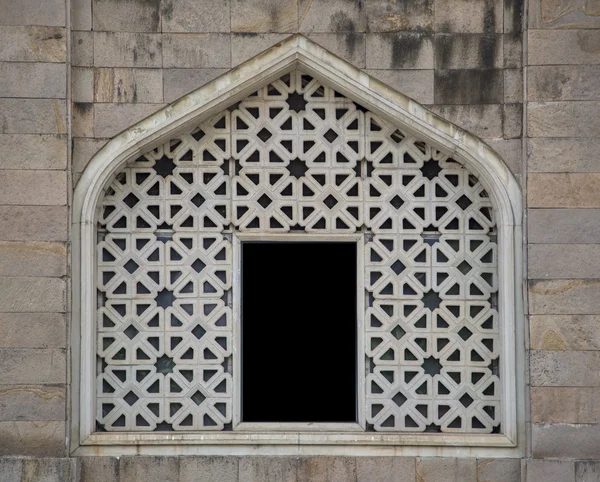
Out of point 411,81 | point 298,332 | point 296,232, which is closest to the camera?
point 411,81

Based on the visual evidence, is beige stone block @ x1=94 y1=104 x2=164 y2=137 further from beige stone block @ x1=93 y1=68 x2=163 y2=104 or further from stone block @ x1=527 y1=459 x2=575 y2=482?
stone block @ x1=527 y1=459 x2=575 y2=482

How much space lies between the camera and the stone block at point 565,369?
7074mm

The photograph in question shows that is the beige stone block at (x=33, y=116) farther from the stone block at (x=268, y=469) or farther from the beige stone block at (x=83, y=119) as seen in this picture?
the stone block at (x=268, y=469)

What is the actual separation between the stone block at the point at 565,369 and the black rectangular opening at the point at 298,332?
1.50 m

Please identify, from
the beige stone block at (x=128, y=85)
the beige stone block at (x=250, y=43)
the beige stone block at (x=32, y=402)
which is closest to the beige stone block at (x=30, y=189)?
the beige stone block at (x=128, y=85)

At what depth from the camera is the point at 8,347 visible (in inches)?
279

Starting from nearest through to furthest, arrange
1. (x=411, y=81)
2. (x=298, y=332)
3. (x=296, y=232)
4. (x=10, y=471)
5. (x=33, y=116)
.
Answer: (x=10, y=471), (x=33, y=116), (x=411, y=81), (x=296, y=232), (x=298, y=332)

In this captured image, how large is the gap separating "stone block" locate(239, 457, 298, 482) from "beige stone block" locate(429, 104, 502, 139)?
9.16 feet

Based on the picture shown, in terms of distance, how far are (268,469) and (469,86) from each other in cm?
323

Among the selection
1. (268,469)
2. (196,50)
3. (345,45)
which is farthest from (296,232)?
(268,469)

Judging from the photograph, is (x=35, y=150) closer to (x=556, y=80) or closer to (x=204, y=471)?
(x=204, y=471)

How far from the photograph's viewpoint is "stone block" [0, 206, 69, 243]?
7105mm

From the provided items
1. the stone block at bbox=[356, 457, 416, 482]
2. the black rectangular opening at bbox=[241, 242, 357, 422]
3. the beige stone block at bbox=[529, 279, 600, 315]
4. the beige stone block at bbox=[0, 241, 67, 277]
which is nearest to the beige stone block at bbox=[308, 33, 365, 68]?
the black rectangular opening at bbox=[241, 242, 357, 422]

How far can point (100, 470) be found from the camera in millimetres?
7145
